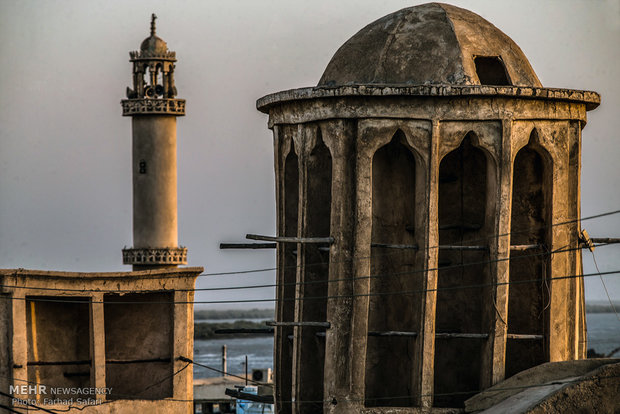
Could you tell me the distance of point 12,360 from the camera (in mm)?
21438

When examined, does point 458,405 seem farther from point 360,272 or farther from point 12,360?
point 12,360

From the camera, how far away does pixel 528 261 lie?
17.2 metres

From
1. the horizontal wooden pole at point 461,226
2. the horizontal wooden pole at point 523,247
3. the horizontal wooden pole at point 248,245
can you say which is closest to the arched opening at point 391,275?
the horizontal wooden pole at point 461,226

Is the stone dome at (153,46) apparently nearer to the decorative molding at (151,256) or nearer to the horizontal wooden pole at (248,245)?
the decorative molding at (151,256)

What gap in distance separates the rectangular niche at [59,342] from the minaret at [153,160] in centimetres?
1814

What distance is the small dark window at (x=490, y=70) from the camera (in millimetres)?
17000

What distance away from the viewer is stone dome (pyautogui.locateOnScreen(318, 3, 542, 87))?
1648cm

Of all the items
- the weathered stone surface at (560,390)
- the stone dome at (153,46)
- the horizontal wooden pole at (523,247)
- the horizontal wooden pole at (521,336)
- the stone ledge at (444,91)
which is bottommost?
the weathered stone surface at (560,390)

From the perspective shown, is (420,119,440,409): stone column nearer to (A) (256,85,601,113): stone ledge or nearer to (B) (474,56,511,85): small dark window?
(A) (256,85,601,113): stone ledge

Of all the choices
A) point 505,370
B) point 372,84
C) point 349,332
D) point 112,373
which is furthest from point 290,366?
point 112,373

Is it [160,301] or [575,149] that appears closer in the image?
[575,149]

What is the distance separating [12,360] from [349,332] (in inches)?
304

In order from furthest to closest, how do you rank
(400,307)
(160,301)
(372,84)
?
(160,301)
(400,307)
(372,84)

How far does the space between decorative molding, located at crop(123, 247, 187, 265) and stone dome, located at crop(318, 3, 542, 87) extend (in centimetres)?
2475
